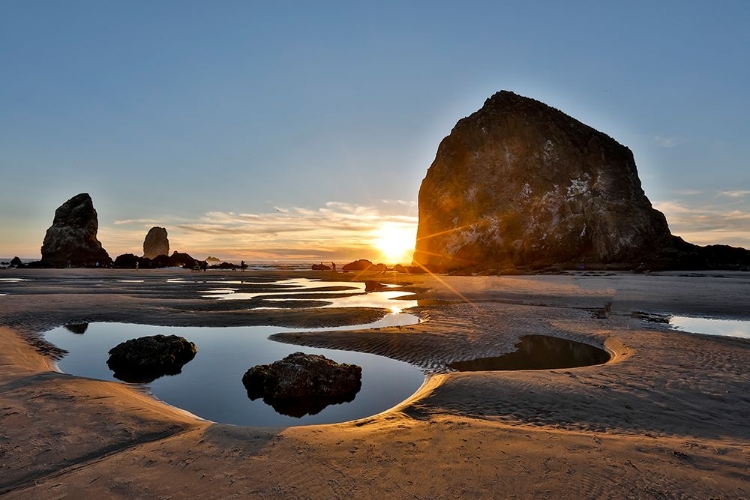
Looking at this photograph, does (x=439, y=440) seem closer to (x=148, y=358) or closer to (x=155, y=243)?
(x=148, y=358)

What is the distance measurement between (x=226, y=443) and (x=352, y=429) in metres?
2.11

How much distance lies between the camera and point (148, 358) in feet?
38.5

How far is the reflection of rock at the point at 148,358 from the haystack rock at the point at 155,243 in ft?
571

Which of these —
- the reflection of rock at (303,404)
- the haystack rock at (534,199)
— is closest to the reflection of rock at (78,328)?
the reflection of rock at (303,404)

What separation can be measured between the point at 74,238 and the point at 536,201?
370 ft

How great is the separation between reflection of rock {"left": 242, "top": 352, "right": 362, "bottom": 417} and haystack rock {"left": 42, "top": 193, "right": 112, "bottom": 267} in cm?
10765

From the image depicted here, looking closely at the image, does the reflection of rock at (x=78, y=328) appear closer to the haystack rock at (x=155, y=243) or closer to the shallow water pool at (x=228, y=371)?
the shallow water pool at (x=228, y=371)

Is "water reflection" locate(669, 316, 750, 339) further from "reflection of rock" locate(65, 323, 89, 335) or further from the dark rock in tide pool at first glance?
the dark rock in tide pool

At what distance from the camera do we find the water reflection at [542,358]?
460 inches

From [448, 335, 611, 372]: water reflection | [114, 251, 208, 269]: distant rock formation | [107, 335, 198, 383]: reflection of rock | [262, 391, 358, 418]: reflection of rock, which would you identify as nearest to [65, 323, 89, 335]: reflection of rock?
[107, 335, 198, 383]: reflection of rock

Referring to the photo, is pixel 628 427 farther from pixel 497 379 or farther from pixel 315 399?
pixel 315 399

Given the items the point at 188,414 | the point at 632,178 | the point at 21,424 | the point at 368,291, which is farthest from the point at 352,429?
the point at 632,178

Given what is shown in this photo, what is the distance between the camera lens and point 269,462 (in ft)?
17.3

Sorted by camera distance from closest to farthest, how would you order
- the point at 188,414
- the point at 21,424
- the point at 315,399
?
1. the point at 21,424
2. the point at 188,414
3. the point at 315,399
